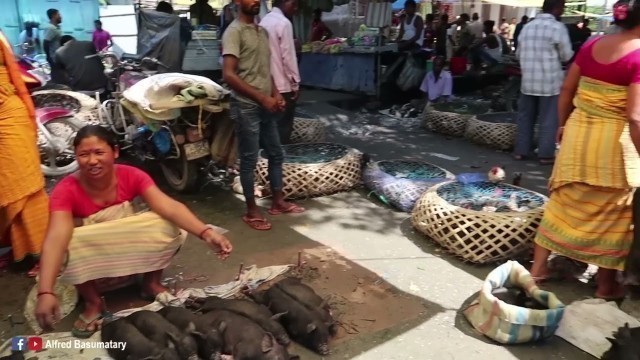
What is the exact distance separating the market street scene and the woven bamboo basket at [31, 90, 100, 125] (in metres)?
0.04

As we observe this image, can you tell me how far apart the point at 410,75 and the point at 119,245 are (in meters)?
7.95

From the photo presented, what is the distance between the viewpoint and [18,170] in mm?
3570

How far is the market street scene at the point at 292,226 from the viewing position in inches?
113

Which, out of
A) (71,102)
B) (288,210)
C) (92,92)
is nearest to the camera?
(288,210)

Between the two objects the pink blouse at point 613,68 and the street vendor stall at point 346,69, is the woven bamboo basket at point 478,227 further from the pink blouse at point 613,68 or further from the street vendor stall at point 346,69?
the street vendor stall at point 346,69

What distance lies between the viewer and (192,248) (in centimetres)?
418

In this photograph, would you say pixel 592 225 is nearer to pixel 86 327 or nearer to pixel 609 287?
pixel 609 287

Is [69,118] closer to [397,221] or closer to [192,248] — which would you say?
[192,248]

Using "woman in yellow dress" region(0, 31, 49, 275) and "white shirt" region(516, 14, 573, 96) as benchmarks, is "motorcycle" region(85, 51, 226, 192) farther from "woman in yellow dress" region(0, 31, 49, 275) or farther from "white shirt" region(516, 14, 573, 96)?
"white shirt" region(516, 14, 573, 96)

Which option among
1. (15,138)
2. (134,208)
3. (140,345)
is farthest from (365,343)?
(15,138)

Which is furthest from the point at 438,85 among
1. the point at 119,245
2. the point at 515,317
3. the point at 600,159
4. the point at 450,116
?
the point at 119,245

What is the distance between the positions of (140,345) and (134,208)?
909mm

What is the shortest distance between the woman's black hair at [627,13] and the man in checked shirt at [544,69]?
10.7ft

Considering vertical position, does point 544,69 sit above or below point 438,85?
above
